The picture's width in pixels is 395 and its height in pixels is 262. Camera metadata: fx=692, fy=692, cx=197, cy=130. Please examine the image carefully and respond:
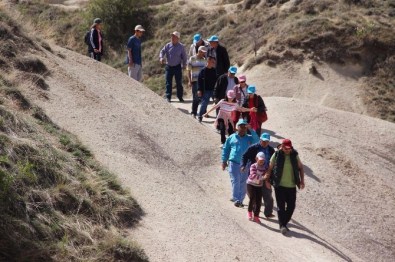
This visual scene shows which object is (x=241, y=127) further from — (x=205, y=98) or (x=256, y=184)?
(x=205, y=98)


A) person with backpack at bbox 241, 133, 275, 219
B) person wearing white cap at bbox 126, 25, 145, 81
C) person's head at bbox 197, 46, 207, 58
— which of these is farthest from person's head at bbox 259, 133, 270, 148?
person wearing white cap at bbox 126, 25, 145, 81

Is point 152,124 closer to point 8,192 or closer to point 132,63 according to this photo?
point 132,63

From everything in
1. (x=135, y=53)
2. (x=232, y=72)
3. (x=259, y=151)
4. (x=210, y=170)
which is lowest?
(x=210, y=170)

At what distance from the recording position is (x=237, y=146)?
12.0 m

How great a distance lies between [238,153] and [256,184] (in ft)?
2.36

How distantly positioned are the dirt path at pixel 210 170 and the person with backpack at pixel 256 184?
0.67 feet

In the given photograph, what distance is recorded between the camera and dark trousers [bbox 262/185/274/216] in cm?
1195

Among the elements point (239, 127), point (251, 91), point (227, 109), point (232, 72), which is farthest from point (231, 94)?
point (239, 127)

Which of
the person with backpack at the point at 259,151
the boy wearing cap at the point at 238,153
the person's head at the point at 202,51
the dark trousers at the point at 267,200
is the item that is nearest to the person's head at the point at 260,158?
the person with backpack at the point at 259,151

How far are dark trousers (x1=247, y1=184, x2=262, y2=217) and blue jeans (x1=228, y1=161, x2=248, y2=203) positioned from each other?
0.40 metres

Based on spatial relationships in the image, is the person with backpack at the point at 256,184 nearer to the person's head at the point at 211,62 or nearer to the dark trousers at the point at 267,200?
the dark trousers at the point at 267,200

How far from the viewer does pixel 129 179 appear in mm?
11055

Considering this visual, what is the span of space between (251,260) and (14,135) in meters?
3.67

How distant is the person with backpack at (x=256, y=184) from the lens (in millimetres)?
11398
